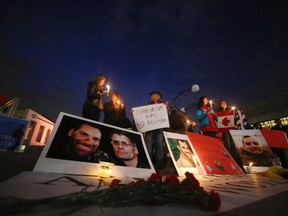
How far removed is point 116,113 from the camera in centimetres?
351

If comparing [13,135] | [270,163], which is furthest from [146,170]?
[13,135]

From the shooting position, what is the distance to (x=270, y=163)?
3.68 meters

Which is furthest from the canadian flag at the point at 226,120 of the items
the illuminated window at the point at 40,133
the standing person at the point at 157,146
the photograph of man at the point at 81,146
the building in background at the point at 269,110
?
the illuminated window at the point at 40,133

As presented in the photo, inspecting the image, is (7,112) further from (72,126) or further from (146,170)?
(146,170)

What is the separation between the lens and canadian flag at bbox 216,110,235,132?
424 cm

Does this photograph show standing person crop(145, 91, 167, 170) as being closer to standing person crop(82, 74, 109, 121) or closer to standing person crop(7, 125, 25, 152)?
standing person crop(82, 74, 109, 121)

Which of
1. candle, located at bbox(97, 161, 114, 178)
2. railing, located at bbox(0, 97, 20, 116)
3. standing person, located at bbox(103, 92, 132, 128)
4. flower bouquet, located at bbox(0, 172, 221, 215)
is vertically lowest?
flower bouquet, located at bbox(0, 172, 221, 215)

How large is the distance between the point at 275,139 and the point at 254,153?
126cm

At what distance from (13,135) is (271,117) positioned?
23.1m

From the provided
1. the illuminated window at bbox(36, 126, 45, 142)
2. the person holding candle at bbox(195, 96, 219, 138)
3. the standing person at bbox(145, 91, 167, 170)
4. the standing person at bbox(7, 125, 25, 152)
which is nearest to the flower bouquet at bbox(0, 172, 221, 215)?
the standing person at bbox(145, 91, 167, 170)

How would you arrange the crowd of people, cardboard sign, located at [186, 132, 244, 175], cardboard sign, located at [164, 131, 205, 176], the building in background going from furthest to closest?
the building in background → the crowd of people → cardboard sign, located at [186, 132, 244, 175] → cardboard sign, located at [164, 131, 205, 176]

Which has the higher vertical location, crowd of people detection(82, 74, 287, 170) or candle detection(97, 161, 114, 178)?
crowd of people detection(82, 74, 287, 170)

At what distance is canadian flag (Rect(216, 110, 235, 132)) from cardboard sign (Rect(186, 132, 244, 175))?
37.0 inches

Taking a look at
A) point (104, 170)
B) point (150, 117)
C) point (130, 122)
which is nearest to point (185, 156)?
point (150, 117)
